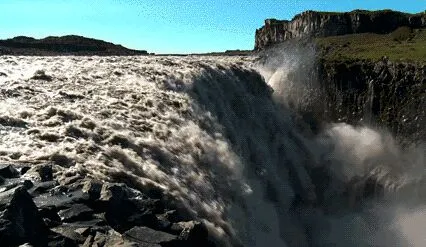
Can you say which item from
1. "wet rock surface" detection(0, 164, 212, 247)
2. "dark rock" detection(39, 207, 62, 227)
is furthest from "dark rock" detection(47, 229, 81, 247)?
"dark rock" detection(39, 207, 62, 227)

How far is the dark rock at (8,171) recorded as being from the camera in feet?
56.6

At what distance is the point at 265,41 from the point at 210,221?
108344mm

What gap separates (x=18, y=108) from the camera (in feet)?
82.5

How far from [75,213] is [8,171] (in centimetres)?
270

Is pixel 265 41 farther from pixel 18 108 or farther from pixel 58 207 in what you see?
pixel 58 207

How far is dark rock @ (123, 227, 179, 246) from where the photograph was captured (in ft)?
53.5

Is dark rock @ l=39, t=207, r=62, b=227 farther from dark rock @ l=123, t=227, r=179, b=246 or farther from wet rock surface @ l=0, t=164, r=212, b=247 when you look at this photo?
dark rock @ l=123, t=227, r=179, b=246

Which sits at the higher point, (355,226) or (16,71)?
(16,71)

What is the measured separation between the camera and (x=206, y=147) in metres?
27.2

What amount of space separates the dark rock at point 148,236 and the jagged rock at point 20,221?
2.55 m

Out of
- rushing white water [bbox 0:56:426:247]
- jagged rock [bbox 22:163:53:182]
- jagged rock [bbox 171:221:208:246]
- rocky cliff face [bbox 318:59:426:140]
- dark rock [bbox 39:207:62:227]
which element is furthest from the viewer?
rocky cliff face [bbox 318:59:426:140]

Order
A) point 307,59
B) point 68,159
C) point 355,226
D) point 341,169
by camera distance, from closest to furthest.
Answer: point 68,159 → point 355,226 → point 341,169 → point 307,59

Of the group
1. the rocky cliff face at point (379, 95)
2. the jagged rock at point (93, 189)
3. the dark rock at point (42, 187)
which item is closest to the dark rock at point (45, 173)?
the dark rock at point (42, 187)

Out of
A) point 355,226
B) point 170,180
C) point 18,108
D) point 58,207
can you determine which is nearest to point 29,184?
point 58,207
